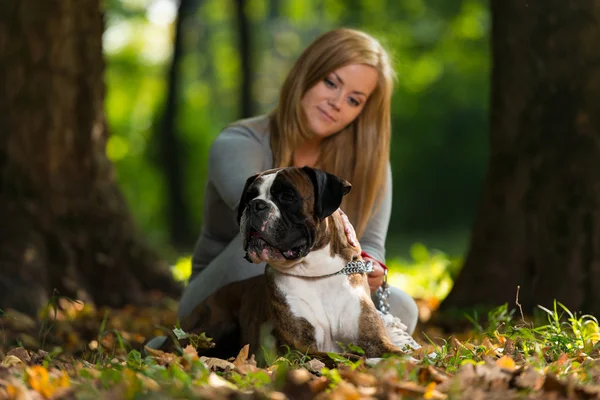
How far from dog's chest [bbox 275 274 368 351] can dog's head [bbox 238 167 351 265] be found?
0.17m

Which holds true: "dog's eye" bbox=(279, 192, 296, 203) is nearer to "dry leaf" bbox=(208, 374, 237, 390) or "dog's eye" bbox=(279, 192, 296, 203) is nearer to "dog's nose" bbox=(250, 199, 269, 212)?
"dog's nose" bbox=(250, 199, 269, 212)

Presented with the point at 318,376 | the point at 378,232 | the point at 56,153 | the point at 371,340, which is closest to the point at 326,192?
the point at 371,340

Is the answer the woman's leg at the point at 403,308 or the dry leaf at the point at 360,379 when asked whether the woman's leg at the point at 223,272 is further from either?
the dry leaf at the point at 360,379

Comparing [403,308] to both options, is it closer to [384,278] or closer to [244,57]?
[384,278]

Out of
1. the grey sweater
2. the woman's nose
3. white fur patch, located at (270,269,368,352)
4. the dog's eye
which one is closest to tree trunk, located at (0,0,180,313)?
the grey sweater

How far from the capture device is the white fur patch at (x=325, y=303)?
379 centimetres

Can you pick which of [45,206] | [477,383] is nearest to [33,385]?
[477,383]

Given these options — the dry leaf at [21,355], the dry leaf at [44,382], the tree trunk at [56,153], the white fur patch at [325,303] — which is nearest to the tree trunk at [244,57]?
the tree trunk at [56,153]

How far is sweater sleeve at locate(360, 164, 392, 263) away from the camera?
485 centimetres

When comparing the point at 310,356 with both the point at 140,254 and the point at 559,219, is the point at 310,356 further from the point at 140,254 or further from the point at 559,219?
the point at 140,254

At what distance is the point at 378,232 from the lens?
492cm

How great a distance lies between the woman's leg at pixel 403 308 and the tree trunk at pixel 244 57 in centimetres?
1247

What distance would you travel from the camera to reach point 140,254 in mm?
7582

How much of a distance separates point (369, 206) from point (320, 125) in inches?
20.7
